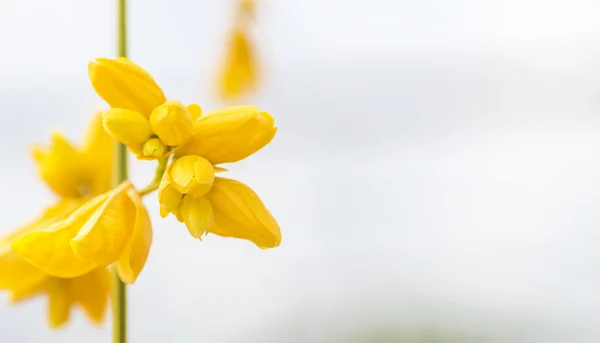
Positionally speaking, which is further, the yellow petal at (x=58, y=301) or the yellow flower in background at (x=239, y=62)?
the yellow flower in background at (x=239, y=62)

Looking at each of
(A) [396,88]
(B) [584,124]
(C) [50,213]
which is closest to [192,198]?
(C) [50,213]

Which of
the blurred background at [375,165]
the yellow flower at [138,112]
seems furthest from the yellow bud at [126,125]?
the blurred background at [375,165]

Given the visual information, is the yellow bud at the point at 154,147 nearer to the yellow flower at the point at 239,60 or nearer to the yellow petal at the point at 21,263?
the yellow petal at the point at 21,263

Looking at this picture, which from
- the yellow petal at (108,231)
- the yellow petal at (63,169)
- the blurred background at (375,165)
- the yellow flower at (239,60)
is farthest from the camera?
the blurred background at (375,165)

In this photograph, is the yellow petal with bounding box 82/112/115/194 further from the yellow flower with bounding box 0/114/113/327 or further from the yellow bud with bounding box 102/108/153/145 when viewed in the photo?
the yellow bud with bounding box 102/108/153/145

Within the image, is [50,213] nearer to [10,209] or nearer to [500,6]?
[10,209]

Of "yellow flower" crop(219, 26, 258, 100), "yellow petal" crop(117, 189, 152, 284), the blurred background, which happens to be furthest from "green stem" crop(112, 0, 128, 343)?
the blurred background
